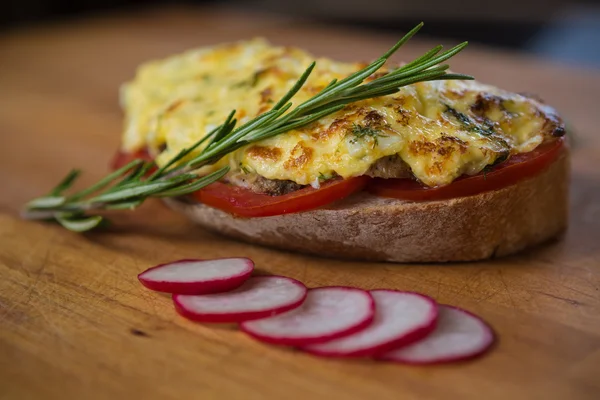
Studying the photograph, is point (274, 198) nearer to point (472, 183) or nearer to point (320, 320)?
point (320, 320)

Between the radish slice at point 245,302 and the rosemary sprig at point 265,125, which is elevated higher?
the rosemary sprig at point 265,125

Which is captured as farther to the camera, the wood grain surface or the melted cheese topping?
the melted cheese topping

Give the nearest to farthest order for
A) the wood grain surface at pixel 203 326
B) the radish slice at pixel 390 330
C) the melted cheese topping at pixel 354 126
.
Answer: the wood grain surface at pixel 203 326 < the radish slice at pixel 390 330 < the melted cheese topping at pixel 354 126

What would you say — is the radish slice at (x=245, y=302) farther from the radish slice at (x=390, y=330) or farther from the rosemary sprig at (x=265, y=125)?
the rosemary sprig at (x=265, y=125)

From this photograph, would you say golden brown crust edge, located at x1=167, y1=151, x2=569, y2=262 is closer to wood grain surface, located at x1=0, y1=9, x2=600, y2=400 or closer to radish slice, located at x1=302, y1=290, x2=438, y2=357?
wood grain surface, located at x1=0, y1=9, x2=600, y2=400

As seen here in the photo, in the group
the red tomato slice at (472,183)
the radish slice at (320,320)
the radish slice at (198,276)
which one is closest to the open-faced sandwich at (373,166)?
the red tomato slice at (472,183)

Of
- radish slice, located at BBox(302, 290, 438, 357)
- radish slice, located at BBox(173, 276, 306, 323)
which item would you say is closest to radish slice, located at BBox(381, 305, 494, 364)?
radish slice, located at BBox(302, 290, 438, 357)

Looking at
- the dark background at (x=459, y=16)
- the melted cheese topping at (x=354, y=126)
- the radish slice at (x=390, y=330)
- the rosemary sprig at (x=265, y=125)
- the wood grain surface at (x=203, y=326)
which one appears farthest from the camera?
the dark background at (x=459, y=16)
